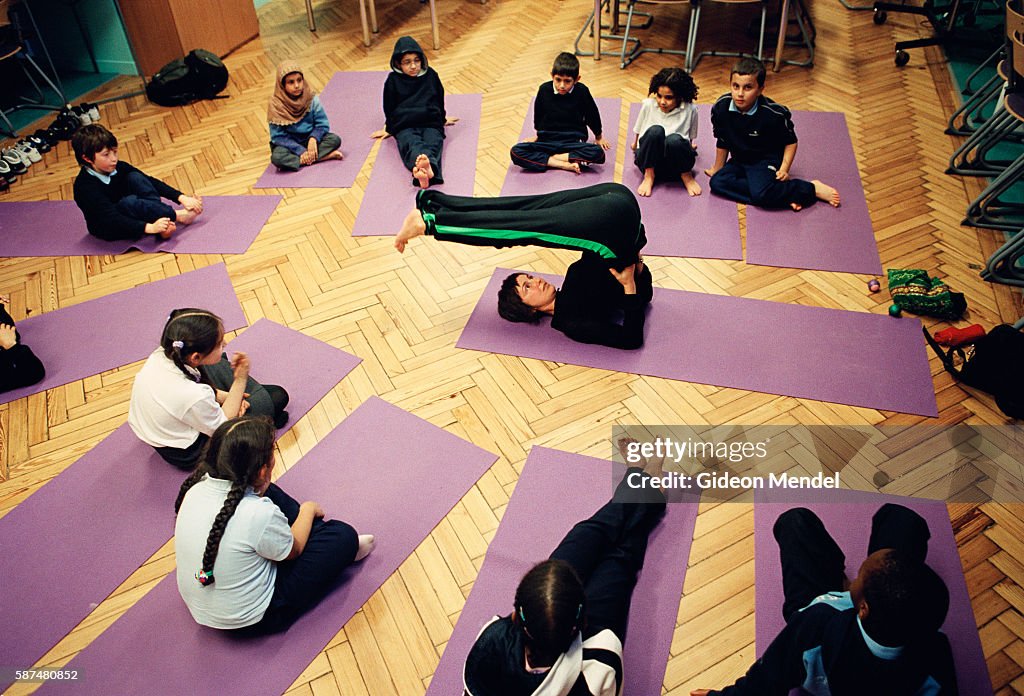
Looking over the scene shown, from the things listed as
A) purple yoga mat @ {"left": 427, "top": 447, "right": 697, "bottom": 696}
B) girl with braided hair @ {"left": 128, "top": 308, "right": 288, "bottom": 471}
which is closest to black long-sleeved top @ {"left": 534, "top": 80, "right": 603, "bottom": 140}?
purple yoga mat @ {"left": 427, "top": 447, "right": 697, "bottom": 696}

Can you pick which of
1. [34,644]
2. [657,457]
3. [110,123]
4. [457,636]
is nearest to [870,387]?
[657,457]

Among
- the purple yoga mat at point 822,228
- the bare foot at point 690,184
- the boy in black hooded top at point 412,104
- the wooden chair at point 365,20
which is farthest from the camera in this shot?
the wooden chair at point 365,20

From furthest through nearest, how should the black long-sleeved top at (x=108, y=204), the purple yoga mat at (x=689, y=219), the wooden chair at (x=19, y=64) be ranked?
the wooden chair at (x=19, y=64), the black long-sleeved top at (x=108, y=204), the purple yoga mat at (x=689, y=219)

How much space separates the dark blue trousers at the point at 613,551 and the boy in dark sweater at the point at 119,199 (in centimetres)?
281

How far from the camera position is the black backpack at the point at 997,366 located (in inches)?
113

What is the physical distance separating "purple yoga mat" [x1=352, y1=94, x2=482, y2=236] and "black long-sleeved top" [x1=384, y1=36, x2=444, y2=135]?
179 millimetres

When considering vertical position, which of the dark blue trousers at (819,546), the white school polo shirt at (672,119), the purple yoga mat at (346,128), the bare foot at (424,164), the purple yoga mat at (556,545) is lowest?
the purple yoga mat at (346,128)

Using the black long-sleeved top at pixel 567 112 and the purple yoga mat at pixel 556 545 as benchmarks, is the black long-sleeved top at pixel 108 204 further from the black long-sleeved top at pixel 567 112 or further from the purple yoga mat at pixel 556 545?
the purple yoga mat at pixel 556 545

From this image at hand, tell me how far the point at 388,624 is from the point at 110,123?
4.32 meters

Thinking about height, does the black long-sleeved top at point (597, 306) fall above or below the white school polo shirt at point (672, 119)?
below

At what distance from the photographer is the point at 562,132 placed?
4336 millimetres

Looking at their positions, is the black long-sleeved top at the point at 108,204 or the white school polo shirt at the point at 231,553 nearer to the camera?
the white school polo shirt at the point at 231,553

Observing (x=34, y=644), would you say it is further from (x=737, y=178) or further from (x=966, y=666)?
(x=737, y=178)

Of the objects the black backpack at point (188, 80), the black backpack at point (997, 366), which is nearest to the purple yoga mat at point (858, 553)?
the black backpack at point (997, 366)
